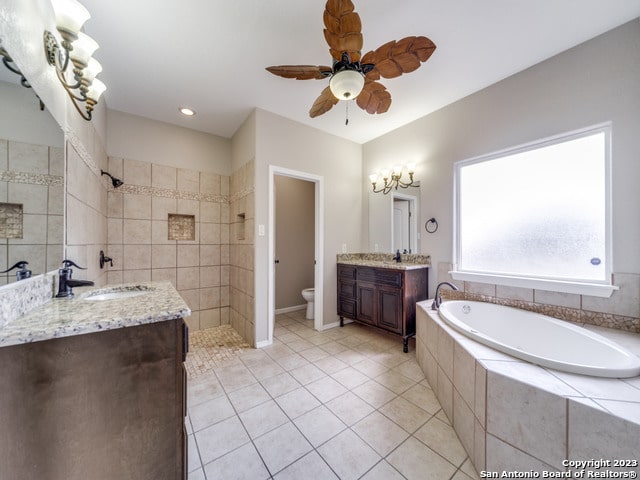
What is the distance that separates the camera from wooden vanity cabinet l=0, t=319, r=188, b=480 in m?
0.67

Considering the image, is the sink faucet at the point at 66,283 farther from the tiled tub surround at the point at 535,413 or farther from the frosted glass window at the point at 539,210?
the frosted glass window at the point at 539,210

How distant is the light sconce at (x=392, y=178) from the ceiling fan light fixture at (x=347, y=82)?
1.58 m

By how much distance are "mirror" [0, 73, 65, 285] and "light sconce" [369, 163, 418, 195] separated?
9.36ft

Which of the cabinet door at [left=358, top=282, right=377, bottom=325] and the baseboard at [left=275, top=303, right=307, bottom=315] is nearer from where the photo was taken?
the cabinet door at [left=358, top=282, right=377, bottom=325]

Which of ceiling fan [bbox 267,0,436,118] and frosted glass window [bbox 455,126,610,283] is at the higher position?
ceiling fan [bbox 267,0,436,118]

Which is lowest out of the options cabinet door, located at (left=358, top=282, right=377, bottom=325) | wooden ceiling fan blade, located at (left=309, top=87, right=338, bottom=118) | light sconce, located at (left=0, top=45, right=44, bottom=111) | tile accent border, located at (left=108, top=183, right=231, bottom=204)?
cabinet door, located at (left=358, top=282, right=377, bottom=325)

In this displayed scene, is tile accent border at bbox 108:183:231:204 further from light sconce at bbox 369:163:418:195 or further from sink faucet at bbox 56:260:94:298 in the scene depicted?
light sconce at bbox 369:163:418:195

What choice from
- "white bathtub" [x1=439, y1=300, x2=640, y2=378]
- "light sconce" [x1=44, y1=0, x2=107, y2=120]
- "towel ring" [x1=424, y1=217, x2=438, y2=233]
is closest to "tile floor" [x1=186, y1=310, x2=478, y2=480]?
"white bathtub" [x1=439, y1=300, x2=640, y2=378]

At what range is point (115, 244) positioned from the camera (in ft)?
8.48

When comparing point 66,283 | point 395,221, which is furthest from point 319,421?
point 395,221

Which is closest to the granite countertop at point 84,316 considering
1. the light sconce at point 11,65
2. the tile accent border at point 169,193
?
the light sconce at point 11,65

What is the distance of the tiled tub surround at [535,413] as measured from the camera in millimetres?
848

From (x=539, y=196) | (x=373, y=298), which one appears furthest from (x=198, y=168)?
(x=539, y=196)

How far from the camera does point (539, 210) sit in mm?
1995
